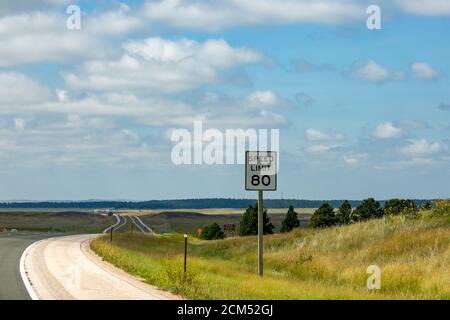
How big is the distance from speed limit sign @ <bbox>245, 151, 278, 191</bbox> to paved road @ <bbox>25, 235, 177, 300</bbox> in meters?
4.90

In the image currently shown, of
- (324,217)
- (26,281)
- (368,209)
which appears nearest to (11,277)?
(26,281)

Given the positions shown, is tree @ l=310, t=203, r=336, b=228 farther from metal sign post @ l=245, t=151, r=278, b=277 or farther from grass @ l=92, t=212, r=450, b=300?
metal sign post @ l=245, t=151, r=278, b=277

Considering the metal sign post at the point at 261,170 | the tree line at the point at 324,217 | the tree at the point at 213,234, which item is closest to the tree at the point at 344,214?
the tree line at the point at 324,217

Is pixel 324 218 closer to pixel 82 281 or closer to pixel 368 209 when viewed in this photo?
pixel 368 209

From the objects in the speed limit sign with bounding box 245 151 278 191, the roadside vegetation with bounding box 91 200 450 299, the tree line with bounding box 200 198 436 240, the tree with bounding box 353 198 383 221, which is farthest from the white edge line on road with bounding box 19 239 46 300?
the tree with bounding box 353 198 383 221

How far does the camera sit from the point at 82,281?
2073 centimetres

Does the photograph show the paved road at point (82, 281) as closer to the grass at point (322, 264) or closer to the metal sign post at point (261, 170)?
the grass at point (322, 264)

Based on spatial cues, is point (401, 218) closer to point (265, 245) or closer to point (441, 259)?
point (265, 245)

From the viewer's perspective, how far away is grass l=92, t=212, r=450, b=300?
1894 centimetres

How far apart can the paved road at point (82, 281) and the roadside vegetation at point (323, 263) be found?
2.24 ft

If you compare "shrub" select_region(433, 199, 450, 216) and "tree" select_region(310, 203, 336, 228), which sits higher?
"shrub" select_region(433, 199, 450, 216)
